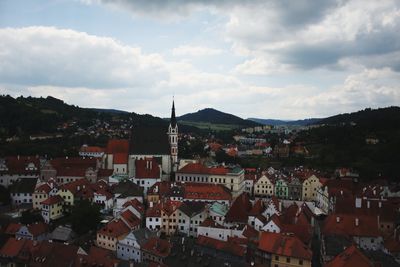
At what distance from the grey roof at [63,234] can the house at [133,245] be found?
269 inches

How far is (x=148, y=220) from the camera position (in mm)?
52812

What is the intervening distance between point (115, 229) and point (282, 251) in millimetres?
18869

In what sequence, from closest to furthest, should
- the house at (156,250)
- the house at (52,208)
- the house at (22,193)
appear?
the house at (156,250) < the house at (52,208) < the house at (22,193)

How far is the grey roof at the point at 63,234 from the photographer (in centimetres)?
4959

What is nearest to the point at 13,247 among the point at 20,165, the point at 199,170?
the point at 20,165

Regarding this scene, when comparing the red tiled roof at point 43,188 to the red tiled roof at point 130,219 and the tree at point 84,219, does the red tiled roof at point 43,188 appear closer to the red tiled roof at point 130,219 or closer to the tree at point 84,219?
the tree at point 84,219

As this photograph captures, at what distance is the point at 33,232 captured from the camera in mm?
49344

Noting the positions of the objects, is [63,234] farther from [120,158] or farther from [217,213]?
[120,158]

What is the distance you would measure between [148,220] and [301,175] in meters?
38.7

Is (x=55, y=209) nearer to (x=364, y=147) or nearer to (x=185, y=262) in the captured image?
(x=185, y=262)

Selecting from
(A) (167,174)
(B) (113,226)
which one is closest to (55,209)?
(B) (113,226)

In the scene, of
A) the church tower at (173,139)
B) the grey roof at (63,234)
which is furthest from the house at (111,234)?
the church tower at (173,139)

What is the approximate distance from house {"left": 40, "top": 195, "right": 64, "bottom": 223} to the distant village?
5.6 inches

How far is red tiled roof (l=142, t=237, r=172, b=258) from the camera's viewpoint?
43.2 meters
